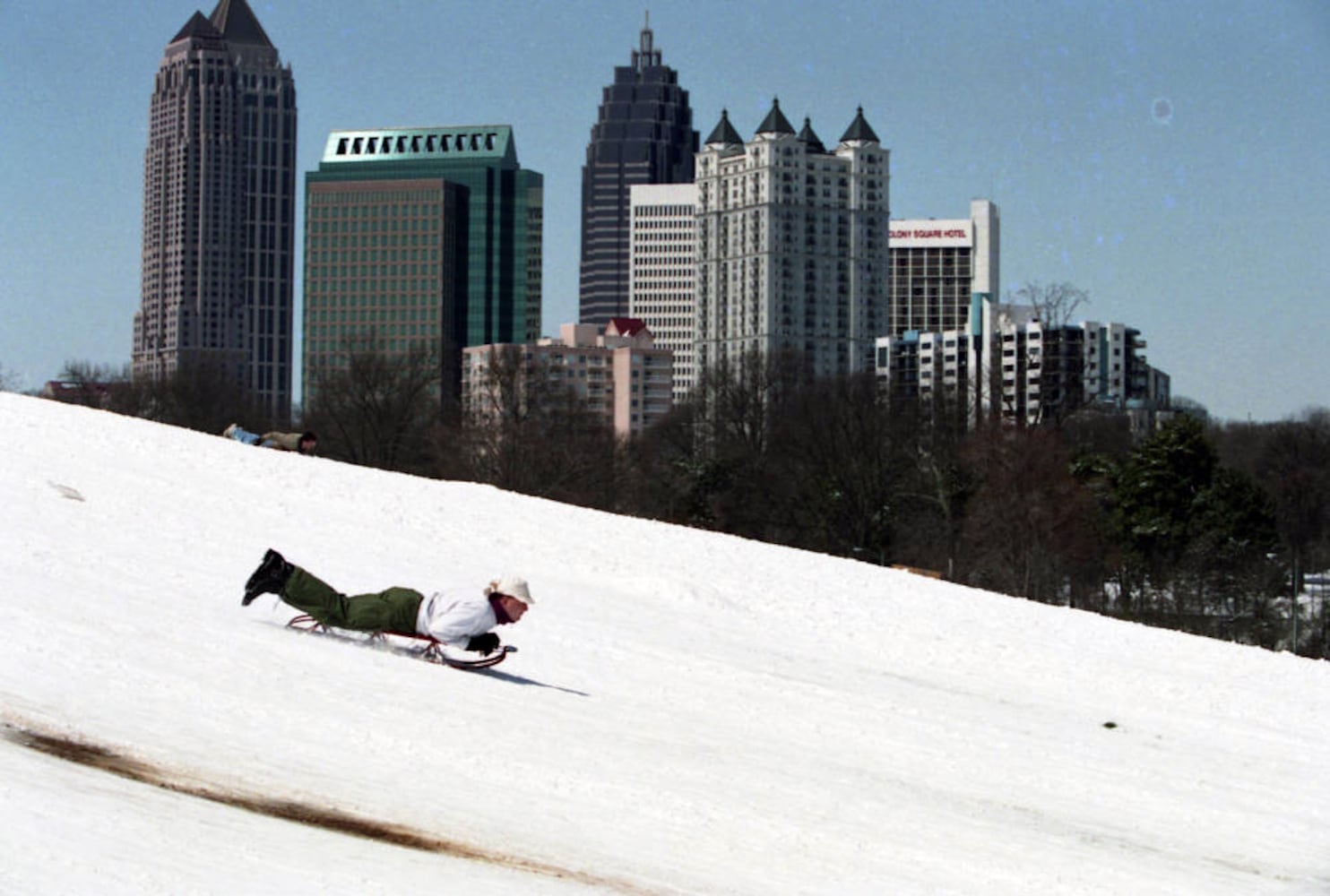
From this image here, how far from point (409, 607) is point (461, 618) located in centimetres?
60

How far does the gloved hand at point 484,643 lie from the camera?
17.5m

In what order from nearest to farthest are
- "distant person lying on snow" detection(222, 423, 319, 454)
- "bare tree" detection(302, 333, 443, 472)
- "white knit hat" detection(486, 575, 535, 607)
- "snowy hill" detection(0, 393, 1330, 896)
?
1. "snowy hill" detection(0, 393, 1330, 896)
2. "white knit hat" detection(486, 575, 535, 607)
3. "distant person lying on snow" detection(222, 423, 319, 454)
4. "bare tree" detection(302, 333, 443, 472)

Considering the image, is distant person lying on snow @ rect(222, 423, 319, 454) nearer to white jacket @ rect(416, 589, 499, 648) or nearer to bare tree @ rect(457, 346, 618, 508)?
white jacket @ rect(416, 589, 499, 648)

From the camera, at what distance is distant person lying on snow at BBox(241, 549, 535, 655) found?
1742 centimetres

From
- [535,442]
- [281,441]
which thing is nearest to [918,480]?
[535,442]

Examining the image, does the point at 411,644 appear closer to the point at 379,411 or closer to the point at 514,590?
the point at 514,590

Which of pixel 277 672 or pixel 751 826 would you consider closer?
pixel 751 826

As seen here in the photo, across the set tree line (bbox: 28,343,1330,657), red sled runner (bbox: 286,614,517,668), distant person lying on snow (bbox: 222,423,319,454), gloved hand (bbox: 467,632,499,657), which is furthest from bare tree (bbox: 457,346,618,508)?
gloved hand (bbox: 467,632,499,657)

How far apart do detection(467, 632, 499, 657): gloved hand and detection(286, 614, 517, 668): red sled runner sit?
114 mm

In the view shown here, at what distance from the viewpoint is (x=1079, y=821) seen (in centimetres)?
1579

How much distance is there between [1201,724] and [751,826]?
32.6 feet

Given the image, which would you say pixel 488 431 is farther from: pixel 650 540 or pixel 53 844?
pixel 53 844

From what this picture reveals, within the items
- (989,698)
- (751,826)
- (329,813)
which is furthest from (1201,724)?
(329,813)

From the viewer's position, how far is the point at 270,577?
17812 mm
